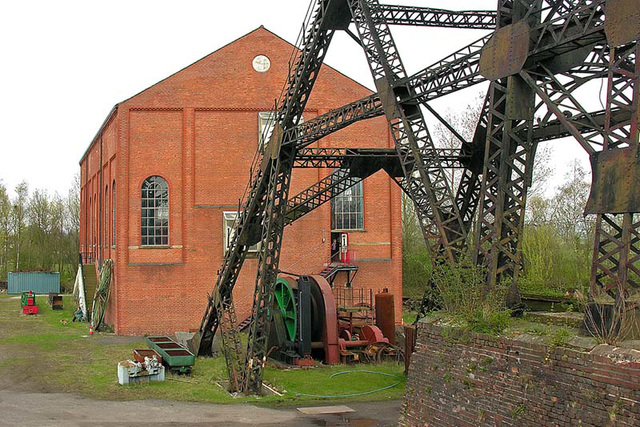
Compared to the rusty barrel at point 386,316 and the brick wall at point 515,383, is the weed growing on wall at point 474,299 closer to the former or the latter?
the brick wall at point 515,383

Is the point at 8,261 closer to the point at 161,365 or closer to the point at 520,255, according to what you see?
the point at 161,365

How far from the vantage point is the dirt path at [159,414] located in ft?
42.6

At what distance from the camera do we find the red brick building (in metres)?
Answer: 26.9

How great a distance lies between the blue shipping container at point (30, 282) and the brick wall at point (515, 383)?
48.5m

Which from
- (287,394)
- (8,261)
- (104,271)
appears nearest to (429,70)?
(287,394)

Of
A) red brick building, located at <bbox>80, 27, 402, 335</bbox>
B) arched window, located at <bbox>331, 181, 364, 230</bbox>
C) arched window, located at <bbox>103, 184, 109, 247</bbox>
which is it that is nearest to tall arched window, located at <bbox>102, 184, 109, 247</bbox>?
arched window, located at <bbox>103, 184, 109, 247</bbox>

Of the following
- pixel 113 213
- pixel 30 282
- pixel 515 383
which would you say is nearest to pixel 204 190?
pixel 113 213

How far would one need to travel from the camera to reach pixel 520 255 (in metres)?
9.49

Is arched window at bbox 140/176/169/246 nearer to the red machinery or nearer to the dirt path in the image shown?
the red machinery

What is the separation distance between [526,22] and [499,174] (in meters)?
2.07

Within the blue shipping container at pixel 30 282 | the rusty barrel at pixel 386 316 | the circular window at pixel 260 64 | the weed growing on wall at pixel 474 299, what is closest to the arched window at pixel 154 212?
the circular window at pixel 260 64

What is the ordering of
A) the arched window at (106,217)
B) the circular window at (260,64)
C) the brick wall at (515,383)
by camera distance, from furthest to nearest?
the arched window at (106,217)
the circular window at (260,64)
the brick wall at (515,383)

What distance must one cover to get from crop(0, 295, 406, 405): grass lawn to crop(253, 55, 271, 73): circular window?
1199cm

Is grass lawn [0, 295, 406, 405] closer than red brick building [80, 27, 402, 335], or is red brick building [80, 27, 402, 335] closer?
grass lawn [0, 295, 406, 405]
